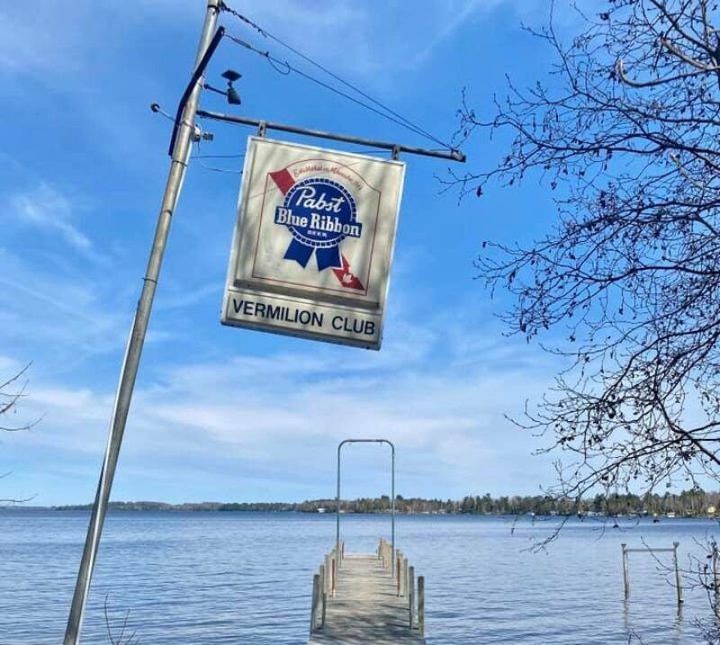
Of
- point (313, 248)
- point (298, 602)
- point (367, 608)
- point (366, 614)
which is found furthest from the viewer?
point (298, 602)

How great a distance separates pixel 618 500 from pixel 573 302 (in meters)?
1.28

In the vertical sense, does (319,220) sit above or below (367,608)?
above

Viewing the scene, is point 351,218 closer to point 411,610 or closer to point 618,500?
point 618,500

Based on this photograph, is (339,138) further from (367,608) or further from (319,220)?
(367,608)

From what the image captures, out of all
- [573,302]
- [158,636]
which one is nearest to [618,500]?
[573,302]

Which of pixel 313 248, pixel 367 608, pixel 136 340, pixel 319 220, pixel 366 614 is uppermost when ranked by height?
pixel 319 220

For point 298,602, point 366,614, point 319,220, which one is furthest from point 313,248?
point 298,602

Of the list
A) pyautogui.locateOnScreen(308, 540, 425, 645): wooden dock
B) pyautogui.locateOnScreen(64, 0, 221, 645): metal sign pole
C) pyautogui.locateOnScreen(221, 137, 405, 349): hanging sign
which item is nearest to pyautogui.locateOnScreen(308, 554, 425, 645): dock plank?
pyautogui.locateOnScreen(308, 540, 425, 645): wooden dock

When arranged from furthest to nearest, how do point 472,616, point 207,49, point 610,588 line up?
point 610,588
point 472,616
point 207,49

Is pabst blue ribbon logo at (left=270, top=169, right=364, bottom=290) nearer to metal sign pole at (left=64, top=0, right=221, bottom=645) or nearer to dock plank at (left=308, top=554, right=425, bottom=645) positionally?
metal sign pole at (left=64, top=0, right=221, bottom=645)

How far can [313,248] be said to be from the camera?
4289 millimetres

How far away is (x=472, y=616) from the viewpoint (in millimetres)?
28219

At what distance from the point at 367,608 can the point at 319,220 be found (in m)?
16.6

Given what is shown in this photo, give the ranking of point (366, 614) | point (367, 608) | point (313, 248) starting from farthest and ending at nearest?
point (367, 608) < point (366, 614) < point (313, 248)
